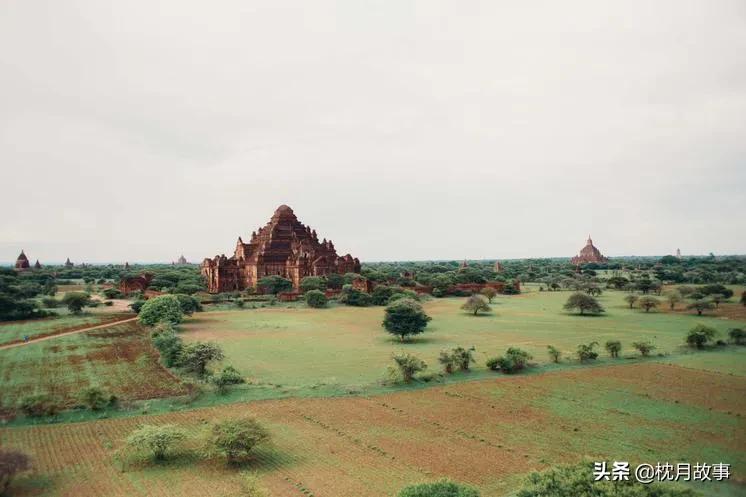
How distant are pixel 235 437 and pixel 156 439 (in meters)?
3.41

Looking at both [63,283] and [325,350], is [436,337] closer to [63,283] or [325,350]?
[325,350]

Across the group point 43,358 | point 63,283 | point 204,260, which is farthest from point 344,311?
point 63,283

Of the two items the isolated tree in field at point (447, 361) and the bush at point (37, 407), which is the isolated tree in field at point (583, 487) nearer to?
the isolated tree in field at point (447, 361)

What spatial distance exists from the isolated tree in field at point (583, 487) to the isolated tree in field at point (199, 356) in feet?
82.8

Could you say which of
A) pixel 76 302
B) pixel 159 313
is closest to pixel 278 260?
Answer: pixel 76 302

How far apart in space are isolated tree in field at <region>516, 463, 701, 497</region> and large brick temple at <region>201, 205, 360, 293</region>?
83.7m

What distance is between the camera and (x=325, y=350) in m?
43.2

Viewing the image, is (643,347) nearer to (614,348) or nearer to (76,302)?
(614,348)

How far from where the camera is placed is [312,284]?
289 feet

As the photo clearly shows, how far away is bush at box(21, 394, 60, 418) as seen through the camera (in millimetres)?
25844

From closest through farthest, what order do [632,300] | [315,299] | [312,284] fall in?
[632,300] < [315,299] < [312,284]

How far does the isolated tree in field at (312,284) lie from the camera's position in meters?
87.8

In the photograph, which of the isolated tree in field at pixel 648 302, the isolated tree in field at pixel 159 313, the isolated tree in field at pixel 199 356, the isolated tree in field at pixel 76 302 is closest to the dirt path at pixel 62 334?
the isolated tree in field at pixel 159 313

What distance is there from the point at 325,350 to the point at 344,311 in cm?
2885
